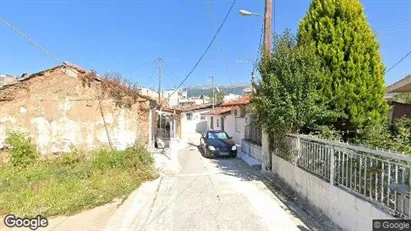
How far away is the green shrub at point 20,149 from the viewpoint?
435 inches

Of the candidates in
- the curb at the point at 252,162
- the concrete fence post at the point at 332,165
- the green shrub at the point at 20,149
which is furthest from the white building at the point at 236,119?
the green shrub at the point at 20,149

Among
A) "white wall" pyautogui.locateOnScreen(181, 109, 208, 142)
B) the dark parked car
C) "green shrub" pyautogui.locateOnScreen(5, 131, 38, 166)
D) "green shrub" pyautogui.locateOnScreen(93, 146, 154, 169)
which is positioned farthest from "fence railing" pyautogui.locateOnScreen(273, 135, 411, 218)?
"white wall" pyautogui.locateOnScreen(181, 109, 208, 142)

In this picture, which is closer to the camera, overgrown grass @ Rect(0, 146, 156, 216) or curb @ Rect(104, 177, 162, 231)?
curb @ Rect(104, 177, 162, 231)

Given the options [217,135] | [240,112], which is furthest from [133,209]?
[240,112]

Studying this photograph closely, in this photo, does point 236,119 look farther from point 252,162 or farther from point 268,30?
point 268,30

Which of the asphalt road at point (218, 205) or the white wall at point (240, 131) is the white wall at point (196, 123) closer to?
the white wall at point (240, 131)

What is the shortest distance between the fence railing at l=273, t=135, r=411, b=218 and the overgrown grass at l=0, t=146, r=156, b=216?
17.2 feet

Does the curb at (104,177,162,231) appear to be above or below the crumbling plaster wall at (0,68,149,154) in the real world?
below

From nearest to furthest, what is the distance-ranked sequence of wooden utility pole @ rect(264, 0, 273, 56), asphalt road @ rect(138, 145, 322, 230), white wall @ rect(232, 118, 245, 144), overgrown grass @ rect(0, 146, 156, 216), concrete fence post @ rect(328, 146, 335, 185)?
1. concrete fence post @ rect(328, 146, 335, 185)
2. asphalt road @ rect(138, 145, 322, 230)
3. overgrown grass @ rect(0, 146, 156, 216)
4. wooden utility pole @ rect(264, 0, 273, 56)
5. white wall @ rect(232, 118, 245, 144)

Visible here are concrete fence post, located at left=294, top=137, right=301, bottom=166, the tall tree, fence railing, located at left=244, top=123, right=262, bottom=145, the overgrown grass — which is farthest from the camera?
fence railing, located at left=244, top=123, right=262, bottom=145

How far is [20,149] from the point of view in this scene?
36.4 ft

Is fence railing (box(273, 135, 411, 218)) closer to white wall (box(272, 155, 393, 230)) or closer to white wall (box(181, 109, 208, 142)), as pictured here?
white wall (box(272, 155, 393, 230))

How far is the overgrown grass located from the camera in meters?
7.22

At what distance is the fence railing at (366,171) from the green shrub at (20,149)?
395 inches
